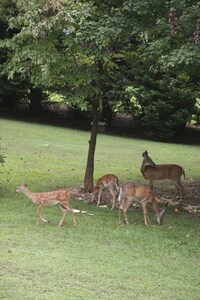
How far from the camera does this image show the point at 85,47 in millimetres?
10539

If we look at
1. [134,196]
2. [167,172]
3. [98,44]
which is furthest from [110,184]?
[98,44]

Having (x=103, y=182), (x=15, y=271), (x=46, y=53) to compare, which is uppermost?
(x=46, y=53)

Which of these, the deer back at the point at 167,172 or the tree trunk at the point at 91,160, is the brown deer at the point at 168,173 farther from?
the tree trunk at the point at 91,160

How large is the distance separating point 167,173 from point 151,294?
6.64m

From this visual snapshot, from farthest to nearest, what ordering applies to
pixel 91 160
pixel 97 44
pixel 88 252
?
pixel 91 160 < pixel 97 44 < pixel 88 252

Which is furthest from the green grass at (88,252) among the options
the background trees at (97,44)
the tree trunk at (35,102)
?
the tree trunk at (35,102)

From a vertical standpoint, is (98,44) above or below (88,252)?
above

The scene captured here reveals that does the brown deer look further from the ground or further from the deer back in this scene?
the ground

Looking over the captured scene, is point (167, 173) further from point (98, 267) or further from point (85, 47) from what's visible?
point (98, 267)

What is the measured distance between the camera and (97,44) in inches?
392

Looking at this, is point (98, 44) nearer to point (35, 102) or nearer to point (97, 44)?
point (97, 44)

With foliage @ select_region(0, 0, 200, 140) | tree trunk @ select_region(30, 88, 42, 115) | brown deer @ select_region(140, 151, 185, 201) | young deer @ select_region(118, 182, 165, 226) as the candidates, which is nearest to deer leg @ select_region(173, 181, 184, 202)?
brown deer @ select_region(140, 151, 185, 201)

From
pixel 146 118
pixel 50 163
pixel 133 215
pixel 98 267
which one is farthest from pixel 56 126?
pixel 98 267

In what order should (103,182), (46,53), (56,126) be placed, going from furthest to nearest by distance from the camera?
(56,126) → (103,182) → (46,53)
